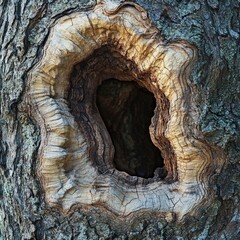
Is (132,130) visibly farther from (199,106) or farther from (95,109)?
(199,106)

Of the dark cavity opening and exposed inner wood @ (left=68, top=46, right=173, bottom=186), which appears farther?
the dark cavity opening

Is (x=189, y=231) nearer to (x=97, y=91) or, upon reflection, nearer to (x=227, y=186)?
(x=227, y=186)

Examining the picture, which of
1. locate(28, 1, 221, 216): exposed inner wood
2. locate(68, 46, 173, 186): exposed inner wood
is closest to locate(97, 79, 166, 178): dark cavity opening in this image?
locate(68, 46, 173, 186): exposed inner wood

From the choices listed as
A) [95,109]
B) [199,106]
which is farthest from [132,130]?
[199,106]

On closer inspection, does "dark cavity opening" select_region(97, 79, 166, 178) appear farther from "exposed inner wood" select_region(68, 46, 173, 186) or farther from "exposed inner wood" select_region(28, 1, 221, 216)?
"exposed inner wood" select_region(28, 1, 221, 216)

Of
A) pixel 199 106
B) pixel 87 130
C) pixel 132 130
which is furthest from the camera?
pixel 132 130

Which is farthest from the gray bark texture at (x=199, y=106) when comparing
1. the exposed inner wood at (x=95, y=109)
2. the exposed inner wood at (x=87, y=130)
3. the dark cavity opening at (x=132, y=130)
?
the dark cavity opening at (x=132, y=130)
